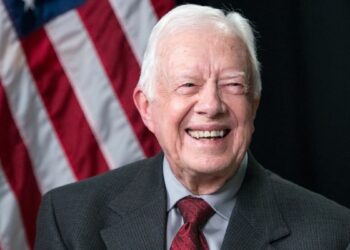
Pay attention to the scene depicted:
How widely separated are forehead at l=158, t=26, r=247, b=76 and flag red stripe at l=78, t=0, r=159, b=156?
72cm

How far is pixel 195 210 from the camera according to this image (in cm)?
179

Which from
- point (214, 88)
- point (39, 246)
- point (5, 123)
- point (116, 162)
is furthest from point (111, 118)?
point (214, 88)

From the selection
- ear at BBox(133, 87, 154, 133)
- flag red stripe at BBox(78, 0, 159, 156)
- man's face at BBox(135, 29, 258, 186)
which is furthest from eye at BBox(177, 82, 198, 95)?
flag red stripe at BBox(78, 0, 159, 156)

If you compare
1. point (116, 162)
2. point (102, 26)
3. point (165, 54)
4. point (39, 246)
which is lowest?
point (116, 162)

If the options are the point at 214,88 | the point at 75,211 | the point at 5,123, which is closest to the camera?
the point at 214,88

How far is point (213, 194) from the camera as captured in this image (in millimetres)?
1812

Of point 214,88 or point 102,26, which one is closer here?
point 214,88

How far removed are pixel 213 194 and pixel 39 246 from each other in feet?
1.41

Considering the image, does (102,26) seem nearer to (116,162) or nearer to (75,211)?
(116,162)

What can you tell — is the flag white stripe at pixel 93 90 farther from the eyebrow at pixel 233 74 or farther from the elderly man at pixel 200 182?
the eyebrow at pixel 233 74

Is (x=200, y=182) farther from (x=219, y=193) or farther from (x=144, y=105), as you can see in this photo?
(x=144, y=105)

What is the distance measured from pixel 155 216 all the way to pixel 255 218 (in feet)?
0.70

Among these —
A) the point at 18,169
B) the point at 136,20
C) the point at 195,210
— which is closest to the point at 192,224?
the point at 195,210

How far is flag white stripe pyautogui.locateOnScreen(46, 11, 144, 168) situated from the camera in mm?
2418
